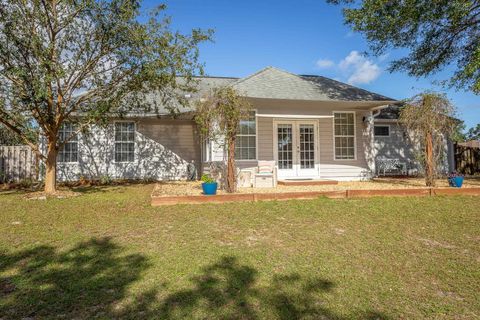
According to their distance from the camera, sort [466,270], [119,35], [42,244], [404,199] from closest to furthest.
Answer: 1. [466,270]
2. [42,244]
3. [404,199]
4. [119,35]

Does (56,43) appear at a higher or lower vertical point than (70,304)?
higher

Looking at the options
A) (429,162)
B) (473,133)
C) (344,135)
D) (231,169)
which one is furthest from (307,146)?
(473,133)

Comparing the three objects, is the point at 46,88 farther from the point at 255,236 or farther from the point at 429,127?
the point at 429,127

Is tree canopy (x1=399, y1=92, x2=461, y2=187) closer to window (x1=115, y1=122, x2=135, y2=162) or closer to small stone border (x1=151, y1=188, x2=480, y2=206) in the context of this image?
small stone border (x1=151, y1=188, x2=480, y2=206)

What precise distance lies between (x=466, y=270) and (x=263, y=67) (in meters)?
10.4

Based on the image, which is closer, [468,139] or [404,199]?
[404,199]

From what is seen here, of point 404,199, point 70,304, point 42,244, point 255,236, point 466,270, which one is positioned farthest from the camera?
point 404,199

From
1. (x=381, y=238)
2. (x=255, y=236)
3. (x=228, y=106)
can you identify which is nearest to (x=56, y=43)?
(x=228, y=106)

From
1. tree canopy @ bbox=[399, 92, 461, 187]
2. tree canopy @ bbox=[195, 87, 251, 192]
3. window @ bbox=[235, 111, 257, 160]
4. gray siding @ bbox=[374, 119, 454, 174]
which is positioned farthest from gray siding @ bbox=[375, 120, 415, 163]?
tree canopy @ bbox=[195, 87, 251, 192]

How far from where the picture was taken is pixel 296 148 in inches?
465

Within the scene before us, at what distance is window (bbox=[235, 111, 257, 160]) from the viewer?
11102 mm

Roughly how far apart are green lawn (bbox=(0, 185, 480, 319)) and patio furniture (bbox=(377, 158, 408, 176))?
896cm

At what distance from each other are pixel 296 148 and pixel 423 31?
7284mm

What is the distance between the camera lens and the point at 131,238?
462 cm
